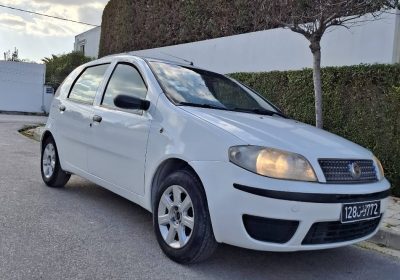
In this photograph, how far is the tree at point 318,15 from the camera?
6.81 meters

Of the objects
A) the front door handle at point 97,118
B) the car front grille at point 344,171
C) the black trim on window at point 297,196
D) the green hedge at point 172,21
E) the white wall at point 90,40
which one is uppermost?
the white wall at point 90,40

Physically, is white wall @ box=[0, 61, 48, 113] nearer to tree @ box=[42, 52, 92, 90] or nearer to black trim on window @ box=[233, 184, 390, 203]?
tree @ box=[42, 52, 92, 90]

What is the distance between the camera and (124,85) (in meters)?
5.07

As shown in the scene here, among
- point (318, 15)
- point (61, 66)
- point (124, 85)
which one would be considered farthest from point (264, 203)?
point (61, 66)

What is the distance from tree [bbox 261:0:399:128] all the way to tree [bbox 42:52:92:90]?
18.3 meters

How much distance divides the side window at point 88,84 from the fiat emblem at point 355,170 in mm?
2958

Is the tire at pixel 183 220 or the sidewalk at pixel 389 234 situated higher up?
the tire at pixel 183 220

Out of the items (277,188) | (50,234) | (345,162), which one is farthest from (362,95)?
(50,234)

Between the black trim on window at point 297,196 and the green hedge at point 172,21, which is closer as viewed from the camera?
the black trim on window at point 297,196

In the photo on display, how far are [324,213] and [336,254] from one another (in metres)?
1.27

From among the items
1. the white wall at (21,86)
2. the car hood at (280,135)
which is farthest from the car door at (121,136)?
the white wall at (21,86)

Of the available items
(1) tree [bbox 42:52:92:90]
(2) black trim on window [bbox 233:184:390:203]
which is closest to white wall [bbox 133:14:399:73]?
(2) black trim on window [bbox 233:184:390:203]

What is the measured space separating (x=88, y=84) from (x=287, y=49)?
206 inches

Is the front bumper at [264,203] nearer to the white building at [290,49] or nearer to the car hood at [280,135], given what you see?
the car hood at [280,135]
